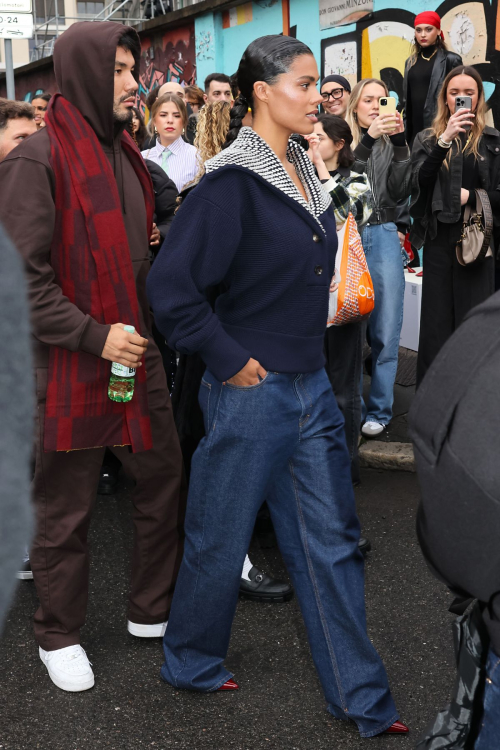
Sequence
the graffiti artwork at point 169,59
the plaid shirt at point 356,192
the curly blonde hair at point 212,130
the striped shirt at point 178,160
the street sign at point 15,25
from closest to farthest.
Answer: the curly blonde hair at point 212,130
the plaid shirt at point 356,192
the striped shirt at point 178,160
the street sign at point 15,25
the graffiti artwork at point 169,59

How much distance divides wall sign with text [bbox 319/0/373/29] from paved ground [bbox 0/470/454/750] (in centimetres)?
800

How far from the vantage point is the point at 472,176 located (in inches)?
217

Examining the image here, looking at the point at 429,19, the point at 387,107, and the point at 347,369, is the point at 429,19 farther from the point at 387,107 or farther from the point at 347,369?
the point at 347,369

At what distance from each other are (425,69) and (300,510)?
263 inches

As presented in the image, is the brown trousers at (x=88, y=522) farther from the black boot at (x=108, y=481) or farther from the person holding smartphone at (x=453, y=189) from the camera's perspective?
the person holding smartphone at (x=453, y=189)

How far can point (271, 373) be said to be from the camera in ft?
8.47

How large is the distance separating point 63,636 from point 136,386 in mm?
878

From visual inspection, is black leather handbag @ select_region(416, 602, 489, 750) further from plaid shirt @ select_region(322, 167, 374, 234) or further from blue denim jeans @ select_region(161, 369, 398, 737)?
plaid shirt @ select_region(322, 167, 374, 234)

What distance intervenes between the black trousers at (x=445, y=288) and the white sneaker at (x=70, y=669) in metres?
3.36

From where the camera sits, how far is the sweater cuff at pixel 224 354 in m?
2.51

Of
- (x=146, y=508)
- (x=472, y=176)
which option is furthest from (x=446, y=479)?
(x=472, y=176)

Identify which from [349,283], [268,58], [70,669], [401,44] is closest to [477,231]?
[349,283]

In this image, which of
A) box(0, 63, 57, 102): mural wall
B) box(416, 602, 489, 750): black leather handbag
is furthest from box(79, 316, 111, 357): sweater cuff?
box(0, 63, 57, 102): mural wall

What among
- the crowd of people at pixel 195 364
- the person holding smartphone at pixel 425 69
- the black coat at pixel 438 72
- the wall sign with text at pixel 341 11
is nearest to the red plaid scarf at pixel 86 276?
the crowd of people at pixel 195 364
